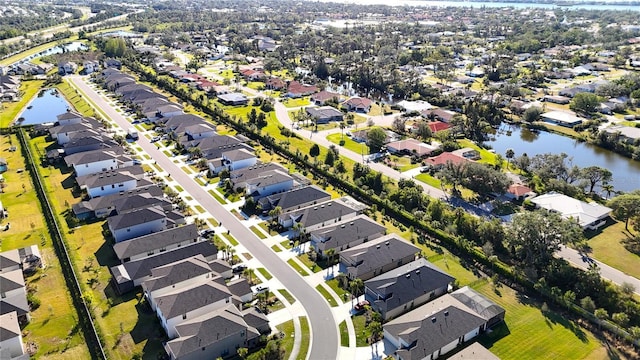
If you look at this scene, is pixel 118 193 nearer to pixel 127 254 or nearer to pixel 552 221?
pixel 127 254

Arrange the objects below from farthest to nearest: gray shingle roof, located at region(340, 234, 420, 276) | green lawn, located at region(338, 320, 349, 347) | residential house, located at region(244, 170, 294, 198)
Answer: residential house, located at region(244, 170, 294, 198) → gray shingle roof, located at region(340, 234, 420, 276) → green lawn, located at region(338, 320, 349, 347)

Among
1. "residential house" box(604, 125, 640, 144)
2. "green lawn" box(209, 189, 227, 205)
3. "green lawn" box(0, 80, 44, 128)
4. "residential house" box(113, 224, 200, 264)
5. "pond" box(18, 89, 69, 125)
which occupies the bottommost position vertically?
"residential house" box(604, 125, 640, 144)

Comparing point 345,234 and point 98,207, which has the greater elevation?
point 98,207

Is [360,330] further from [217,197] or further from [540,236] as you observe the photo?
[217,197]

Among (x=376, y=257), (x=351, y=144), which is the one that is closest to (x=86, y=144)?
(x=351, y=144)

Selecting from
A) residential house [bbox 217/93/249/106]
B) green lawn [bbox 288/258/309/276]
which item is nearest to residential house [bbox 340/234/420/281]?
green lawn [bbox 288/258/309/276]

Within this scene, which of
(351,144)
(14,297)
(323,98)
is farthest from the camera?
(323,98)

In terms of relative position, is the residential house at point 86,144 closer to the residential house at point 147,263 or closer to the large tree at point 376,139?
the residential house at point 147,263

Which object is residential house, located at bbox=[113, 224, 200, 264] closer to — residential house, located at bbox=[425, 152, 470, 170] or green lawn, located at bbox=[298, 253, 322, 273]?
green lawn, located at bbox=[298, 253, 322, 273]
